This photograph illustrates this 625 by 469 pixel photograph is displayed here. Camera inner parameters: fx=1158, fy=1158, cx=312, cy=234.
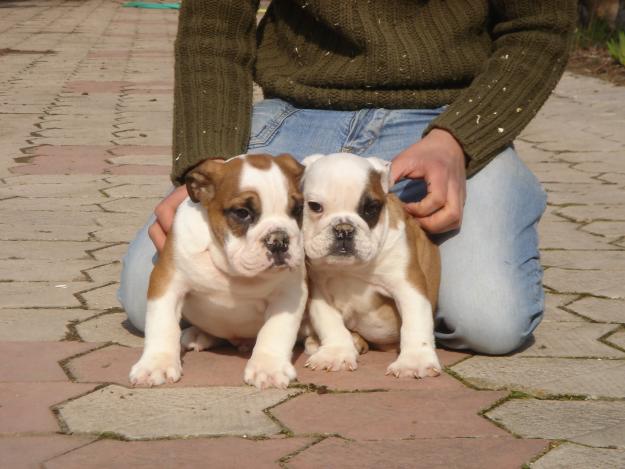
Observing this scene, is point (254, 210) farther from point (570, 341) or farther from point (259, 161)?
point (570, 341)

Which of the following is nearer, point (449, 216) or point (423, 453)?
point (423, 453)

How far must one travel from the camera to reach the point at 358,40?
4.24 metres

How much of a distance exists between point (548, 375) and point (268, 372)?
2.99ft

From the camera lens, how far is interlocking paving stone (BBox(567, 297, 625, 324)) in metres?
4.42

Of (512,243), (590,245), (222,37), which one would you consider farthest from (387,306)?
(590,245)

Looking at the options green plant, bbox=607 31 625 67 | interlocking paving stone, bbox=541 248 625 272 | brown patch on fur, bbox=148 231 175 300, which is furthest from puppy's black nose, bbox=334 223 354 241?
green plant, bbox=607 31 625 67

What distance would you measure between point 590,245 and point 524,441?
276cm

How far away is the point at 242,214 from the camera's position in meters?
3.38

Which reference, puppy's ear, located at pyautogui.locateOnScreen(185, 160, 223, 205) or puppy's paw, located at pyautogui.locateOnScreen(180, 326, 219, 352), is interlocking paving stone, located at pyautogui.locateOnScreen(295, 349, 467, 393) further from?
puppy's ear, located at pyautogui.locateOnScreen(185, 160, 223, 205)

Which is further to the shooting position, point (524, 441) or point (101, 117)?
point (101, 117)

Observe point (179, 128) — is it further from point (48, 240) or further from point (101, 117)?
point (101, 117)

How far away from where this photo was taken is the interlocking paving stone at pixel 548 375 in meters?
3.56

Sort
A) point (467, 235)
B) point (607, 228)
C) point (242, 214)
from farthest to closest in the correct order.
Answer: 1. point (607, 228)
2. point (467, 235)
3. point (242, 214)

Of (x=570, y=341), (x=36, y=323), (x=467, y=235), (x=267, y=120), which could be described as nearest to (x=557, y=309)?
(x=570, y=341)
